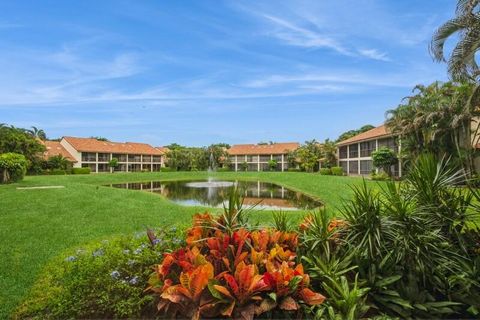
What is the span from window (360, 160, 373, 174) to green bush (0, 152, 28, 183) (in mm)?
33224

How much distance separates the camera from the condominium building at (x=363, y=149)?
33281 millimetres

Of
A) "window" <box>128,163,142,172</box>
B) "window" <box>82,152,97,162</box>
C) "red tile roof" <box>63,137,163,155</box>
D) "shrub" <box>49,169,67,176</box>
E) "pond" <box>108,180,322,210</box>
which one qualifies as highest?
"red tile roof" <box>63,137,163,155</box>

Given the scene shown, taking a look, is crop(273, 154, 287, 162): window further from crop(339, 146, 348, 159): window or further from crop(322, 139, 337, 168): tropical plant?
crop(339, 146, 348, 159): window

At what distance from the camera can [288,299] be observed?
3064 mm

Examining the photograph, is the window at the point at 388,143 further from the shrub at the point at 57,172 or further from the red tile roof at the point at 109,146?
the red tile roof at the point at 109,146

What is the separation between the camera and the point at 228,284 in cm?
309

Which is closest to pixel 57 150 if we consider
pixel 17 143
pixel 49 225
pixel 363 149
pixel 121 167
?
pixel 121 167

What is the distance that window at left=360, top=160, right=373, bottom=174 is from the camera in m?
37.3

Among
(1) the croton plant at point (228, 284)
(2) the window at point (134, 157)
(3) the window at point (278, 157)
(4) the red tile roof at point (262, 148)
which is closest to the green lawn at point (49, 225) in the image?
(1) the croton plant at point (228, 284)

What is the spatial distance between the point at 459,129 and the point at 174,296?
2478cm

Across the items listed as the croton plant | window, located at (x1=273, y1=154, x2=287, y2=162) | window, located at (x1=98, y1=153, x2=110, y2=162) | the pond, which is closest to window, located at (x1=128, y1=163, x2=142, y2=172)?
window, located at (x1=98, y1=153, x2=110, y2=162)

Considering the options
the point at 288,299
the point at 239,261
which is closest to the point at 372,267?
the point at 288,299

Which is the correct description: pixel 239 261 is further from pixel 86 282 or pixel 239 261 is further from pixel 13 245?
pixel 13 245

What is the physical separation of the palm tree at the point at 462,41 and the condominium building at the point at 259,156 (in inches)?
2065
